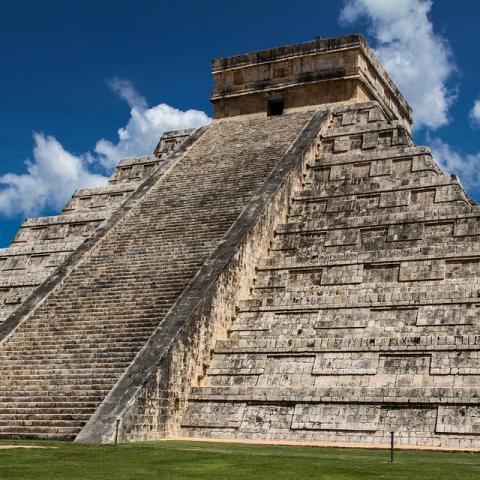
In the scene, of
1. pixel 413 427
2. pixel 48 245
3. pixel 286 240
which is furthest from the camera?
pixel 48 245

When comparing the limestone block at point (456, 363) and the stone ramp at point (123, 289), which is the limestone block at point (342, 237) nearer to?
the stone ramp at point (123, 289)

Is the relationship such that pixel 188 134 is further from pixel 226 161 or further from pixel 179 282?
pixel 179 282

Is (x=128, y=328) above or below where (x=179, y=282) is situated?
below

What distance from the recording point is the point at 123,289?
1428 centimetres

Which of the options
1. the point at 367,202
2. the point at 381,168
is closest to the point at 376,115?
the point at 381,168

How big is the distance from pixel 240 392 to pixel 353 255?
3.55 m

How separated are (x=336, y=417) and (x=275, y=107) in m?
11.9

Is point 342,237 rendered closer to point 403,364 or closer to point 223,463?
point 403,364

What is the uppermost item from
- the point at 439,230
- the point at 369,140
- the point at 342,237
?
the point at 369,140

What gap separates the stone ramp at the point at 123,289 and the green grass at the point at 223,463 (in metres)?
1.85

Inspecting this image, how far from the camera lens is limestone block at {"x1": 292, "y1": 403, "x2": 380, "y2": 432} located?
1095cm

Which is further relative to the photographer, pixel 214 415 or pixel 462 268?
pixel 462 268

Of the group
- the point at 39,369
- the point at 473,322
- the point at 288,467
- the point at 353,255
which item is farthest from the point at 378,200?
the point at 288,467

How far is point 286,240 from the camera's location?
15.3 m
